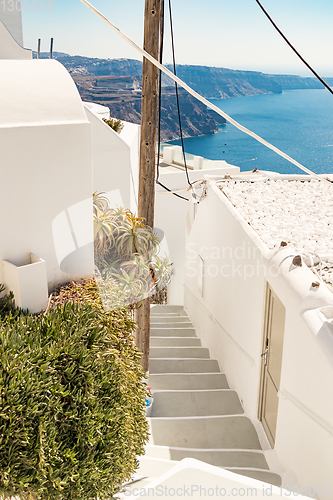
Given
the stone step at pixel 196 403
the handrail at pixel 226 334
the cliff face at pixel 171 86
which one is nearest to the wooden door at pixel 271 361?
the handrail at pixel 226 334

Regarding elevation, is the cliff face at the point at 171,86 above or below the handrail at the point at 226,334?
above

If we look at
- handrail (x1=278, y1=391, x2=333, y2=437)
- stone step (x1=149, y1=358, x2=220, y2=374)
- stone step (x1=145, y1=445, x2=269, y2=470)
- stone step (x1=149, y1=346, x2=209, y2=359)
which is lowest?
stone step (x1=149, y1=346, x2=209, y2=359)

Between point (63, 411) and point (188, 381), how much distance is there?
→ 408 centimetres

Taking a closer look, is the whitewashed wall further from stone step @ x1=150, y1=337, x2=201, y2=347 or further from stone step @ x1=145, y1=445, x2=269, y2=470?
stone step @ x1=145, y1=445, x2=269, y2=470

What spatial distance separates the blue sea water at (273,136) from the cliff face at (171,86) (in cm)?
246

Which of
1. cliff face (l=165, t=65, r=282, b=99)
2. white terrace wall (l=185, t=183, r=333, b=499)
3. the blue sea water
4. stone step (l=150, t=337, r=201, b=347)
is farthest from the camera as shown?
the blue sea water

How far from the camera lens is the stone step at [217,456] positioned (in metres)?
4.74

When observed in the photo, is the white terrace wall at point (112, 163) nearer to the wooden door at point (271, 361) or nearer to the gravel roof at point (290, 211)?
the gravel roof at point (290, 211)

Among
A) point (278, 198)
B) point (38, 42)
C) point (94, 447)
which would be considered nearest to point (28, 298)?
point (94, 447)

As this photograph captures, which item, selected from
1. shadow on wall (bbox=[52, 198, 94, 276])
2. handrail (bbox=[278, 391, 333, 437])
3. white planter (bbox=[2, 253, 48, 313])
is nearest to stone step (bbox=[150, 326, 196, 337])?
shadow on wall (bbox=[52, 198, 94, 276])

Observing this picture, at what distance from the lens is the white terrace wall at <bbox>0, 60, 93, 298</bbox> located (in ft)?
13.5

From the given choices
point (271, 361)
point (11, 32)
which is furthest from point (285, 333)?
point (11, 32)

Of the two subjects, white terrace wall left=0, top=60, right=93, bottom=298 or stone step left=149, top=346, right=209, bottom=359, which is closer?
white terrace wall left=0, top=60, right=93, bottom=298

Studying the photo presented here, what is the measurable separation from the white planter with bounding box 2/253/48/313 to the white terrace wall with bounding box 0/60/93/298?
3.7 inches
